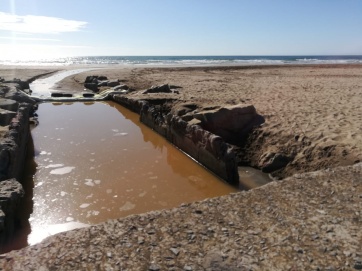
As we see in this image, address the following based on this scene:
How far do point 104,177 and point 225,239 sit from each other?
4.19 m

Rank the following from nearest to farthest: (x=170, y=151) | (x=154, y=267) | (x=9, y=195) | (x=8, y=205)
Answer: (x=154, y=267) → (x=8, y=205) → (x=9, y=195) → (x=170, y=151)

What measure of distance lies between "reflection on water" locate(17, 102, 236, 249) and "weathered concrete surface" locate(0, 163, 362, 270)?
158 cm

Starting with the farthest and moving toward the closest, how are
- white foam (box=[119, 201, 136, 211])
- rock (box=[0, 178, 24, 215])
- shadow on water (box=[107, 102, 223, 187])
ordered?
shadow on water (box=[107, 102, 223, 187]) → white foam (box=[119, 201, 136, 211]) → rock (box=[0, 178, 24, 215])

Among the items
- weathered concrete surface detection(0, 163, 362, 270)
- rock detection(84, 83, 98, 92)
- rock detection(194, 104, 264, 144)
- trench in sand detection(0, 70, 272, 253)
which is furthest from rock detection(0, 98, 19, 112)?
rock detection(84, 83, 98, 92)

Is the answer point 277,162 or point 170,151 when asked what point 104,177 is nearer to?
point 170,151

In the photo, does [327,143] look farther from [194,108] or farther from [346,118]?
[194,108]

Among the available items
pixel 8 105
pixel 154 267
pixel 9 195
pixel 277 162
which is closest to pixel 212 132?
pixel 277 162

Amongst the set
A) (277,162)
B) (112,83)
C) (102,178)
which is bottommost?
(102,178)

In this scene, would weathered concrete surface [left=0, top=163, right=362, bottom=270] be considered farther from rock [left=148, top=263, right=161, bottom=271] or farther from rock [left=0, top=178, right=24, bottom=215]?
rock [left=0, top=178, right=24, bottom=215]

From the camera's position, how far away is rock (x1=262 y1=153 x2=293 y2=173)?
7531mm

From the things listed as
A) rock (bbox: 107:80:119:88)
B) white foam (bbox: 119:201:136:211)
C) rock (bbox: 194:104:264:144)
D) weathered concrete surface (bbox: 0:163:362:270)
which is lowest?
white foam (bbox: 119:201:136:211)

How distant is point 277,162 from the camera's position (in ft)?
24.8

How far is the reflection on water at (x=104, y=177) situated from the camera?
585 cm

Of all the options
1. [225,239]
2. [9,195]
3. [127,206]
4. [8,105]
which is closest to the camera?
[225,239]
